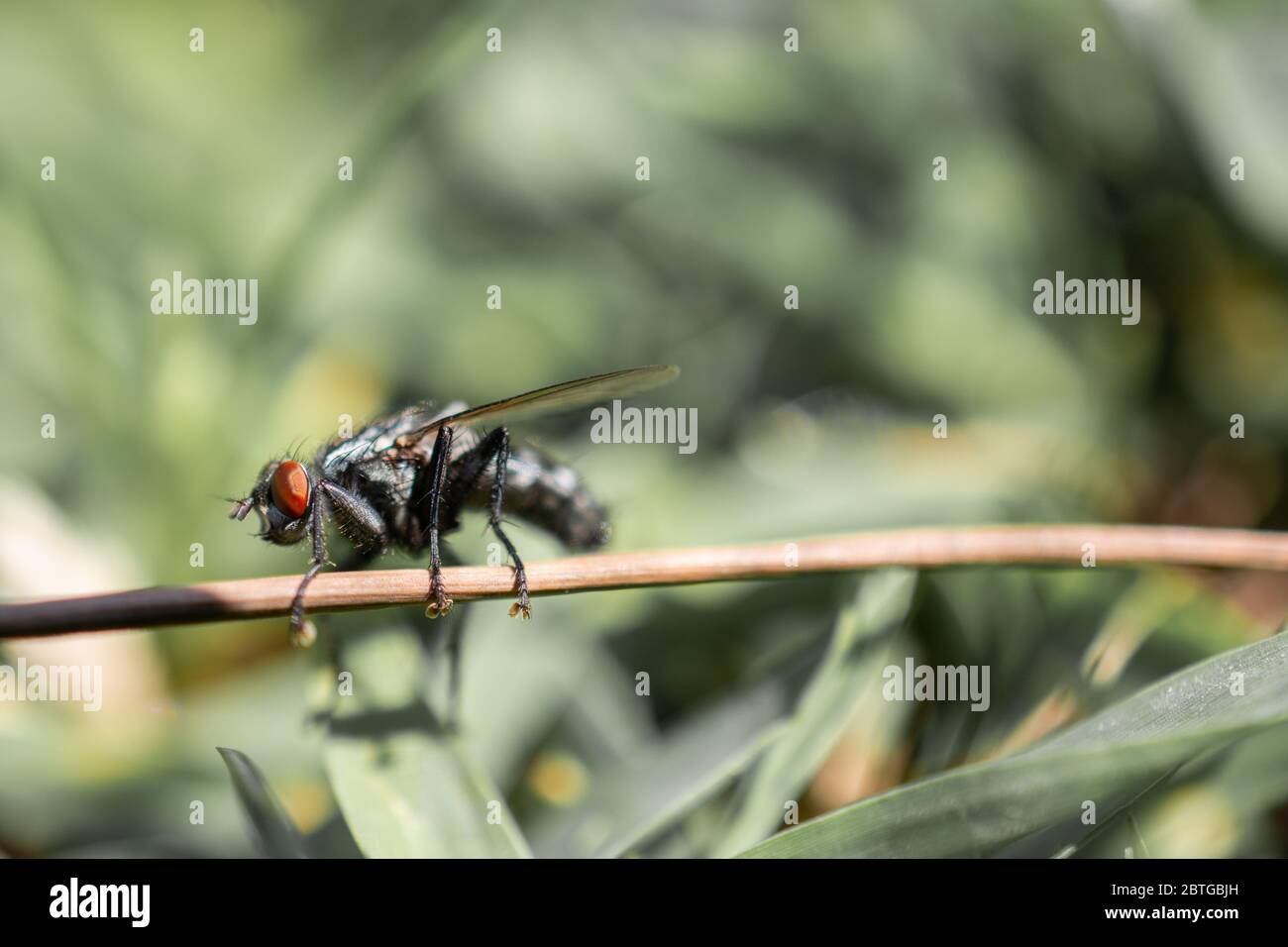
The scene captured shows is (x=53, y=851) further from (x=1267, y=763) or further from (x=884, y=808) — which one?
(x=1267, y=763)

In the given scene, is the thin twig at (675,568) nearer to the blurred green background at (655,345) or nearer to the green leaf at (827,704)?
the green leaf at (827,704)

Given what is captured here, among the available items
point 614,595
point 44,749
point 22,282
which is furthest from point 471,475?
point 22,282

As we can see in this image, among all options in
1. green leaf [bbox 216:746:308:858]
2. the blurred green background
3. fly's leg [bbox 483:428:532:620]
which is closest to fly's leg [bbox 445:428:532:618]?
fly's leg [bbox 483:428:532:620]

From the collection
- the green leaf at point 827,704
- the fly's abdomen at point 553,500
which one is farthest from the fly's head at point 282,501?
the green leaf at point 827,704
